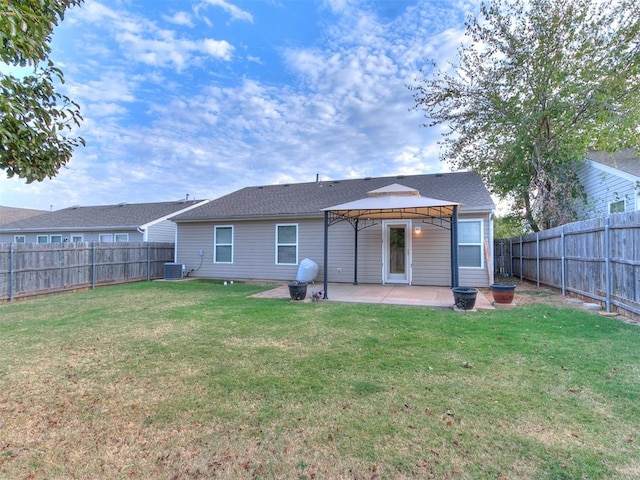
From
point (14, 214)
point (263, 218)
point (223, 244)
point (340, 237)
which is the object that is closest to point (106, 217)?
point (223, 244)

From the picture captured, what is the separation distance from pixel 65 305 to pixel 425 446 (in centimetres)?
896

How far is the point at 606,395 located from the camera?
2990mm

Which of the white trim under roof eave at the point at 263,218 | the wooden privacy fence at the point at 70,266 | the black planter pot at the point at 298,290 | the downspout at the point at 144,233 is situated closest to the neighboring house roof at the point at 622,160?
the white trim under roof eave at the point at 263,218

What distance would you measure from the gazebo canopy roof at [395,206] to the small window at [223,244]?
5004 mm

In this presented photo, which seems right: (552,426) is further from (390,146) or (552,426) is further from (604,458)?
(390,146)

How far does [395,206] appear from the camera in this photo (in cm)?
820

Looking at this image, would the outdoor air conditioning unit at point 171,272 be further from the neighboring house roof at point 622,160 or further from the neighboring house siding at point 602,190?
the neighboring house roof at point 622,160

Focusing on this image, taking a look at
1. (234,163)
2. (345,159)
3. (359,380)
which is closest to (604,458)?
(359,380)

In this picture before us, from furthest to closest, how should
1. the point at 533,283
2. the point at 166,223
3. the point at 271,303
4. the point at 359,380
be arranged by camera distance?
the point at 166,223
the point at 533,283
the point at 271,303
the point at 359,380

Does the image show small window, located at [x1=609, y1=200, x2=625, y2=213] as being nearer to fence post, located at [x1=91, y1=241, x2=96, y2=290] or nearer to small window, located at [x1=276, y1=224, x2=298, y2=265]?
small window, located at [x1=276, y1=224, x2=298, y2=265]

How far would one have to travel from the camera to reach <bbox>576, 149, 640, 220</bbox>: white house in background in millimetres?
10008

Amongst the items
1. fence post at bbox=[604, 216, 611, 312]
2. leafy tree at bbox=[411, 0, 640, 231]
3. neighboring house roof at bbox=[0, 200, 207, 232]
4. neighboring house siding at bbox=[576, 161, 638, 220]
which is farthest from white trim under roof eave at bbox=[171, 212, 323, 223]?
neighboring house siding at bbox=[576, 161, 638, 220]

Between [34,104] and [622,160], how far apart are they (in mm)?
16409

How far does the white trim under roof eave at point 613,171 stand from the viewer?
9.78 meters
